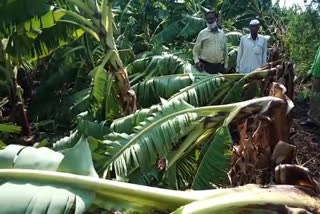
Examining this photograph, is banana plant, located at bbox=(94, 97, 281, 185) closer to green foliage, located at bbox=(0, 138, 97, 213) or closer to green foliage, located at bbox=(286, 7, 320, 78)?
green foliage, located at bbox=(0, 138, 97, 213)

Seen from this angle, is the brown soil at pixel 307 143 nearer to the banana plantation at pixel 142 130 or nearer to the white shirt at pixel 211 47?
the banana plantation at pixel 142 130

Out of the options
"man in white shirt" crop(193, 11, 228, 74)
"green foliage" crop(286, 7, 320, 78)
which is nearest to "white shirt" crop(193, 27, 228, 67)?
"man in white shirt" crop(193, 11, 228, 74)

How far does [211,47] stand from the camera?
7.98 m

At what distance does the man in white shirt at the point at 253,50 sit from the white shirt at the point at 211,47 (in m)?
0.43

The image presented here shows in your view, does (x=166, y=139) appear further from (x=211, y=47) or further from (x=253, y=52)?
(x=211, y=47)

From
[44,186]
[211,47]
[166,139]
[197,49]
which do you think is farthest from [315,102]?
[44,186]

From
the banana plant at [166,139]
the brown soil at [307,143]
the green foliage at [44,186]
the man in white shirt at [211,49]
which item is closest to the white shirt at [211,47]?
the man in white shirt at [211,49]

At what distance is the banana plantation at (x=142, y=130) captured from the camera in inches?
116

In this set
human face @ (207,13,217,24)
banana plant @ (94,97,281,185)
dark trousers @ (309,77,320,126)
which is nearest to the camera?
banana plant @ (94,97,281,185)

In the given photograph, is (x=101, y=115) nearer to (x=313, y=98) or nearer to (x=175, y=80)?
(x=175, y=80)

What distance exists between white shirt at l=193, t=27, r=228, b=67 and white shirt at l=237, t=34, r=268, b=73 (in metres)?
0.43

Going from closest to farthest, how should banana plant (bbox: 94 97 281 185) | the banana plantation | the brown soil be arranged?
1. the banana plantation
2. banana plant (bbox: 94 97 281 185)
3. the brown soil

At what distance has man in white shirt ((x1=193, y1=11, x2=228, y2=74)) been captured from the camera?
7930mm

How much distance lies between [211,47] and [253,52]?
0.69 meters
